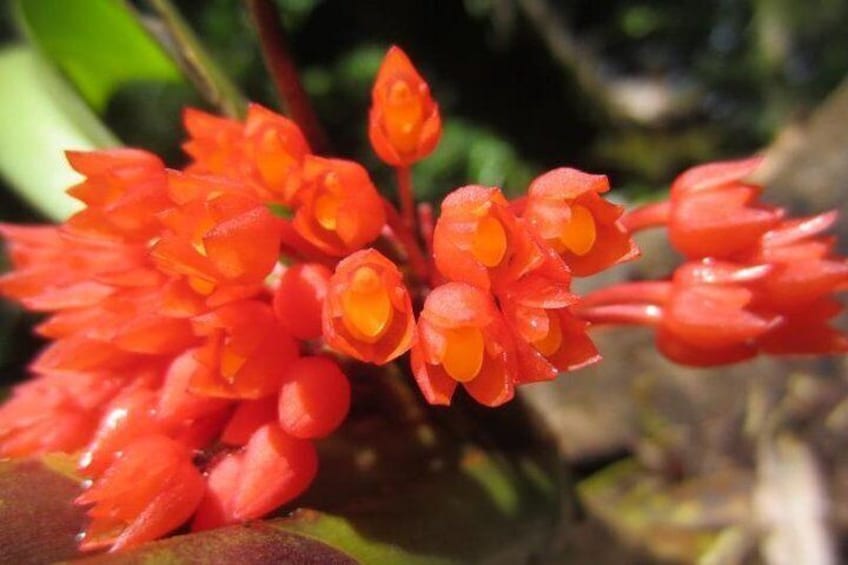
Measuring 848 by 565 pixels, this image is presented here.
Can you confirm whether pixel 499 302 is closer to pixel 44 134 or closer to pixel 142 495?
pixel 142 495

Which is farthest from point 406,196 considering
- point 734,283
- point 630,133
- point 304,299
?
point 630,133

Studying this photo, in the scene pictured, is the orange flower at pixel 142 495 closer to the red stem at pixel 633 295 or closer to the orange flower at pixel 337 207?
the orange flower at pixel 337 207

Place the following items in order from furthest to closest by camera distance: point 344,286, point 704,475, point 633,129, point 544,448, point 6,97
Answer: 1. point 633,129
2. point 704,475
3. point 6,97
4. point 544,448
5. point 344,286

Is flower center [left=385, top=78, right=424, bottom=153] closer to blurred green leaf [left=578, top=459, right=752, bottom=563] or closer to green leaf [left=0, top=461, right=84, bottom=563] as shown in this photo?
green leaf [left=0, top=461, right=84, bottom=563]

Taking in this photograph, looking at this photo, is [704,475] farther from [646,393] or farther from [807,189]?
[807,189]

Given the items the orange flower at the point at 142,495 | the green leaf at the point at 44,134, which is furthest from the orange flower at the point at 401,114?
the green leaf at the point at 44,134

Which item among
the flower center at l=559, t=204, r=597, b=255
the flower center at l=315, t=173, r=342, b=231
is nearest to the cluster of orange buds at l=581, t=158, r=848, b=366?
the flower center at l=559, t=204, r=597, b=255

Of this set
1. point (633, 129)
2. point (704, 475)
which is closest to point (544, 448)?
point (704, 475)

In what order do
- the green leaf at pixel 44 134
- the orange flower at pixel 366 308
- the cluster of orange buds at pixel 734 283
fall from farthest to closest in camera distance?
the green leaf at pixel 44 134
the cluster of orange buds at pixel 734 283
the orange flower at pixel 366 308
